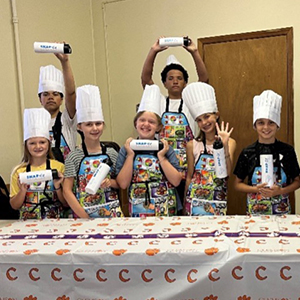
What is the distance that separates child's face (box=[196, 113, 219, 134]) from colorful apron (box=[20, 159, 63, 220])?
82 cm

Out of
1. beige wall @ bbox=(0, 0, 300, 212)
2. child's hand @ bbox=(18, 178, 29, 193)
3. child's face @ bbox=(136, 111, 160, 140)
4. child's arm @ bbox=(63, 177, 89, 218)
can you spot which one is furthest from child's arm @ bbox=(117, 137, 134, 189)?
beige wall @ bbox=(0, 0, 300, 212)

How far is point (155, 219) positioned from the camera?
5.51 ft

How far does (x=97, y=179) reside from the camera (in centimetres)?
173

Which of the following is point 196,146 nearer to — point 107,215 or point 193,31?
point 107,215

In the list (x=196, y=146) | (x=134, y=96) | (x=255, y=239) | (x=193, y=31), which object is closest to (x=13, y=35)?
(x=134, y=96)

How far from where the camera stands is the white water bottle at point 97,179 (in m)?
1.71

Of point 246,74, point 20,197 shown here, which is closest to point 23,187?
point 20,197

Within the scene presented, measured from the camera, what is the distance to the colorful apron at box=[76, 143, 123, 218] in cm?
188

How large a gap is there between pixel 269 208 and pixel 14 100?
2.02 metres

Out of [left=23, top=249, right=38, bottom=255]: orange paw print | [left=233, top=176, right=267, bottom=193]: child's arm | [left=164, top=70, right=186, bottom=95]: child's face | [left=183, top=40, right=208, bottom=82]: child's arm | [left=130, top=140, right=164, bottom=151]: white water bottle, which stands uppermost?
[left=183, top=40, right=208, bottom=82]: child's arm

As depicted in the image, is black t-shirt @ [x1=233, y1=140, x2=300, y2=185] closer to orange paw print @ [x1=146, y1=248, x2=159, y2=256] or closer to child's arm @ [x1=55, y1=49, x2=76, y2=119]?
orange paw print @ [x1=146, y1=248, x2=159, y2=256]

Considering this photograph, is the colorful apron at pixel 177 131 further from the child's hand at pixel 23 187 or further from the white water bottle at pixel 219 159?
the child's hand at pixel 23 187

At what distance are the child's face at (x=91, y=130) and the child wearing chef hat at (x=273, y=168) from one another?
719 millimetres

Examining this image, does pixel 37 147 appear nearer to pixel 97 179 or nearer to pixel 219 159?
pixel 97 179
